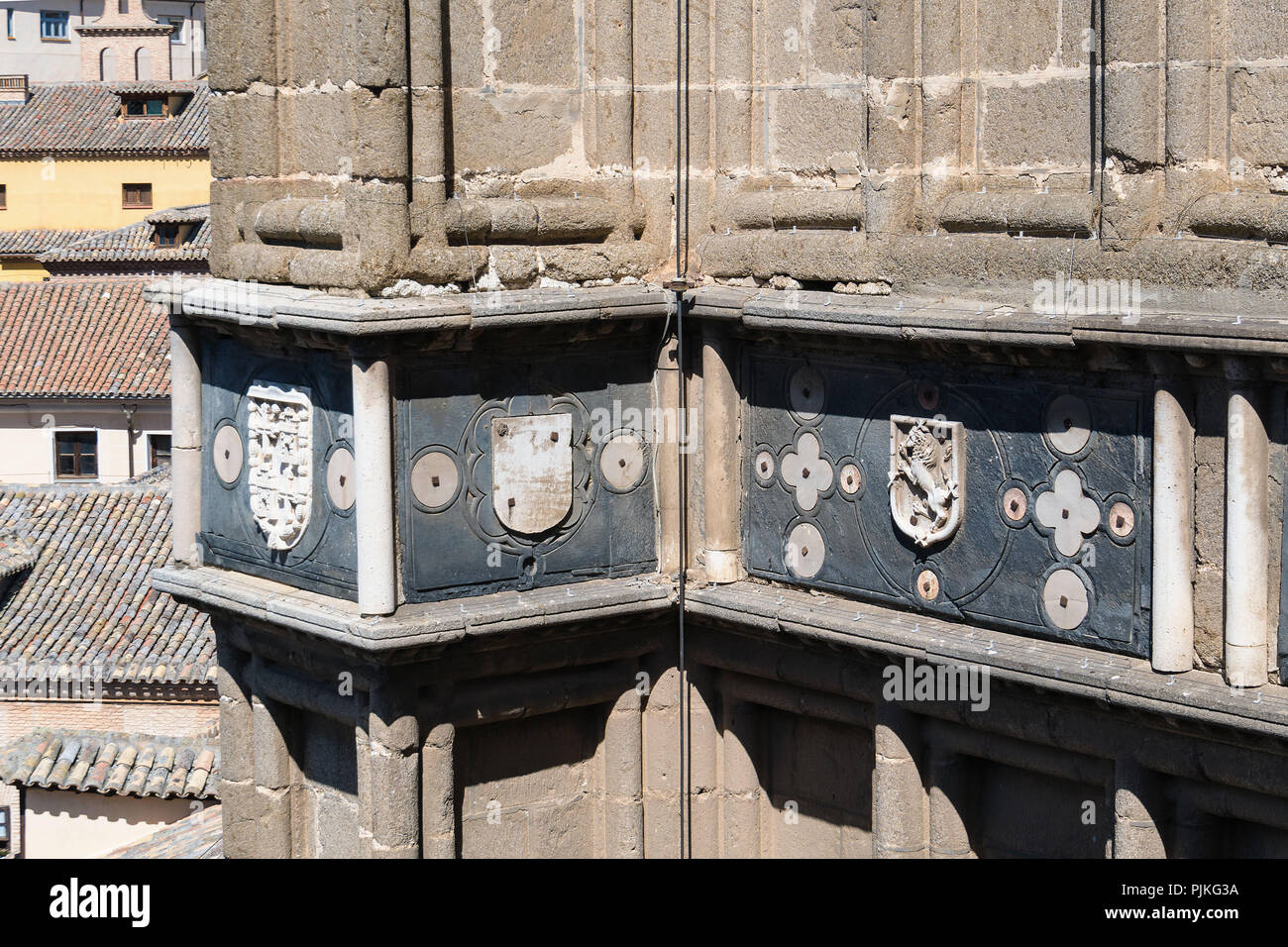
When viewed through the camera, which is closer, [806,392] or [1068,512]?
[1068,512]

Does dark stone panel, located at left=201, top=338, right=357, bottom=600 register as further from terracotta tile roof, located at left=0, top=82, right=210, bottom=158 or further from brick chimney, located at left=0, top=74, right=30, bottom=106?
brick chimney, located at left=0, top=74, right=30, bottom=106

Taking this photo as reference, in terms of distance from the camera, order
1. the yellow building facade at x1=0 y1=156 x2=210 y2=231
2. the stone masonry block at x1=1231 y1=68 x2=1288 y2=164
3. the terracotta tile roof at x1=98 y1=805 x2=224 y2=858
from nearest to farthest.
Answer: the stone masonry block at x1=1231 y1=68 x2=1288 y2=164 → the terracotta tile roof at x1=98 y1=805 x2=224 y2=858 → the yellow building facade at x1=0 y1=156 x2=210 y2=231

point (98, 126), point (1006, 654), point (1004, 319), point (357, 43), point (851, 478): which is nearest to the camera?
point (1004, 319)

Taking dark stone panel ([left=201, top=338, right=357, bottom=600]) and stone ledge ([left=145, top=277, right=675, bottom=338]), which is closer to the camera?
stone ledge ([left=145, top=277, right=675, bottom=338])

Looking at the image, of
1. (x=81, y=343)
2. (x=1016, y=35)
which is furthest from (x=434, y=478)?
(x=81, y=343)

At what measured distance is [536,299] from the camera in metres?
12.2

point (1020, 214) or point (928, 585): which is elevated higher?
point (1020, 214)

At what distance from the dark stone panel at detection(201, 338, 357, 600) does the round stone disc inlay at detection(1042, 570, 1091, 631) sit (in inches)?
153

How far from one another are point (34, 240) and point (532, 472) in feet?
140

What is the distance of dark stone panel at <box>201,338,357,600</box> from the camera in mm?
12344

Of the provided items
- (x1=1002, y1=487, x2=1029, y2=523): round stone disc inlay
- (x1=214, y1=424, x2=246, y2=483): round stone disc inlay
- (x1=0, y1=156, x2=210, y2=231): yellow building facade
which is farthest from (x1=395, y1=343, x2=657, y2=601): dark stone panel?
(x1=0, y1=156, x2=210, y2=231): yellow building facade

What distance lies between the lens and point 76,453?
1676 inches

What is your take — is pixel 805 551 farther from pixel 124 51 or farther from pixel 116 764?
pixel 124 51

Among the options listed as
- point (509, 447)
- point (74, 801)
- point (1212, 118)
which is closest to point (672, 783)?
point (509, 447)
